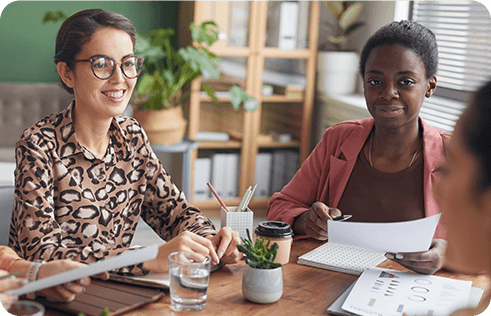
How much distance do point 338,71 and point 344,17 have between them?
41cm

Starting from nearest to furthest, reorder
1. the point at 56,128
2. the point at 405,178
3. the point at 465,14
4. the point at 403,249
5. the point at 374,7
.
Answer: the point at 403,249, the point at 56,128, the point at 405,178, the point at 465,14, the point at 374,7

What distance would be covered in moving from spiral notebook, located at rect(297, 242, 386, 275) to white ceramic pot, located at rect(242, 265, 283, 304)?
25 cm

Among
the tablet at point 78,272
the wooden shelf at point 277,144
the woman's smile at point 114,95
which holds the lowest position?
the wooden shelf at point 277,144

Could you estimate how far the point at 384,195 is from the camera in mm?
1643

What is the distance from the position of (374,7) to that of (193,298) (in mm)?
3444

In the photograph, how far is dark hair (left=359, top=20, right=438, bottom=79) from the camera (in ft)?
5.46

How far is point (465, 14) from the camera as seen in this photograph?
3238 mm

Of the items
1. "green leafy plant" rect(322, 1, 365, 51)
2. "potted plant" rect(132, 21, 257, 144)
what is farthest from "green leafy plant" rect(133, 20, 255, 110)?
"green leafy plant" rect(322, 1, 365, 51)

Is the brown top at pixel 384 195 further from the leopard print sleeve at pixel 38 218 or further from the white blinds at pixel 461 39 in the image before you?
the white blinds at pixel 461 39

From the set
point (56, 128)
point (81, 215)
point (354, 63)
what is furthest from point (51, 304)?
point (354, 63)

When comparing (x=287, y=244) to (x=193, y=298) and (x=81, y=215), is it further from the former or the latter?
(x=81, y=215)

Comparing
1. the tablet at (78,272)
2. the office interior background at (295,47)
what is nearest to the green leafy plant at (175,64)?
the office interior background at (295,47)

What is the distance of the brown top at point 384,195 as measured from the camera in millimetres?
1620

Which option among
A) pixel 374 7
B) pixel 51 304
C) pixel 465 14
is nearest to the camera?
pixel 51 304
